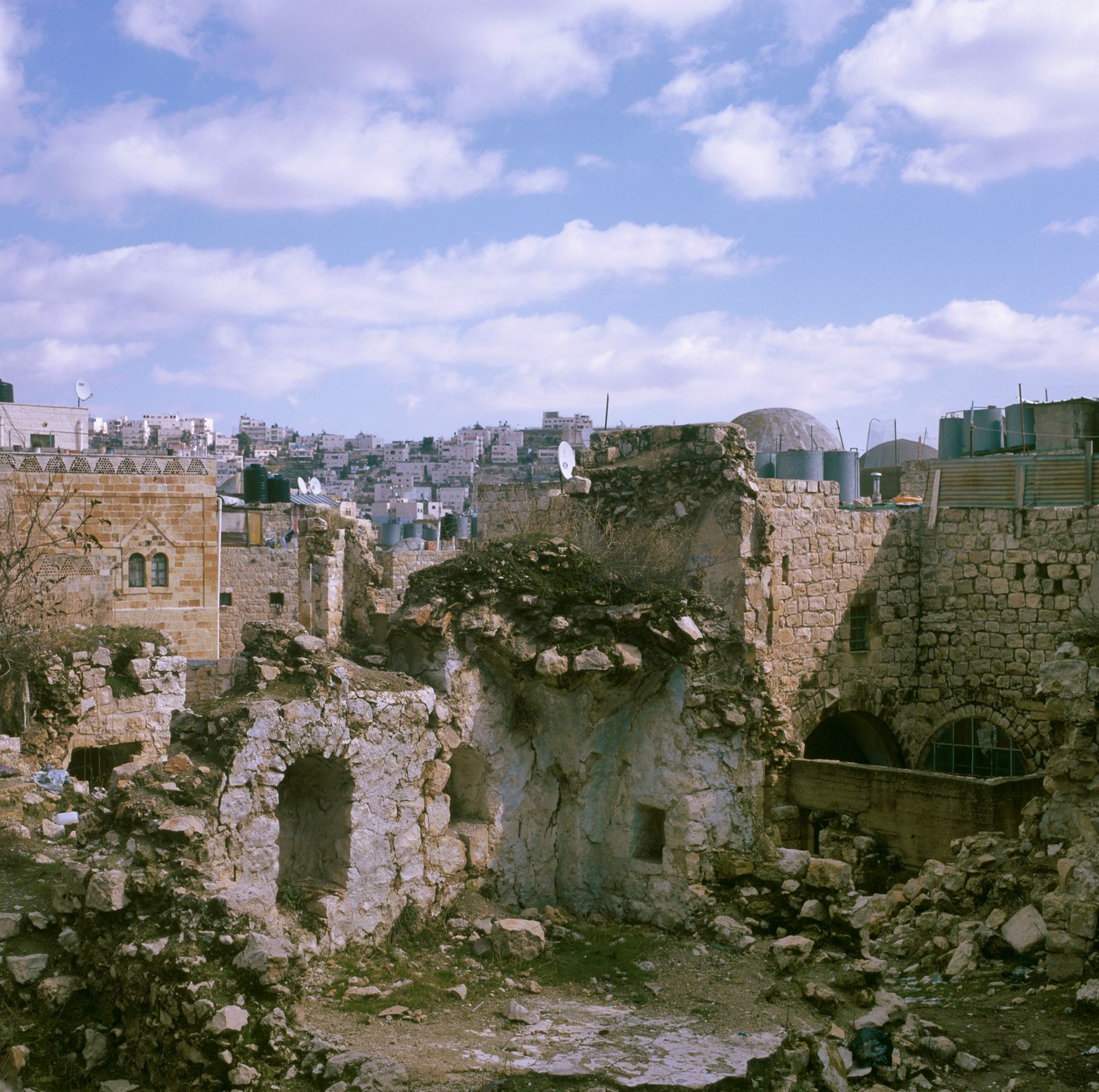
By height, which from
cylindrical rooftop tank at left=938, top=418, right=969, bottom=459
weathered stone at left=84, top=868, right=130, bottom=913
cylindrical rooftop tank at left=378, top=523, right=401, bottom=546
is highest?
cylindrical rooftop tank at left=938, top=418, right=969, bottom=459

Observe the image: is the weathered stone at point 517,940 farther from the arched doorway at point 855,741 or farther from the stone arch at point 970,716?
the stone arch at point 970,716

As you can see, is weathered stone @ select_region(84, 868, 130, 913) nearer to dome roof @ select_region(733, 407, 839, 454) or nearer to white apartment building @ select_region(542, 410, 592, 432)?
dome roof @ select_region(733, 407, 839, 454)

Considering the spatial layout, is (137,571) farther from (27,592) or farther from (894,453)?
(894,453)

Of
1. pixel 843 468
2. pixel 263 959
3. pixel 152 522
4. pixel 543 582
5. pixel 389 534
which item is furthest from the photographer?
pixel 389 534

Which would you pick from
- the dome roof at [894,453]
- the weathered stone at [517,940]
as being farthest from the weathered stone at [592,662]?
the dome roof at [894,453]

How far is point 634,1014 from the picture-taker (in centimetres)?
818

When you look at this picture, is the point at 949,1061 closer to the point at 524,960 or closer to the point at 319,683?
the point at 524,960

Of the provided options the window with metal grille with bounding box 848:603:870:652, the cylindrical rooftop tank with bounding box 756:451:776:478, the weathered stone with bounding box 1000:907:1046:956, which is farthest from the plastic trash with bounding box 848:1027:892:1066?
the cylindrical rooftop tank with bounding box 756:451:776:478

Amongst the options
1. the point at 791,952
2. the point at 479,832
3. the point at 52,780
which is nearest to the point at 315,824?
the point at 479,832

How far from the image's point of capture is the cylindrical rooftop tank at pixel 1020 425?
1777cm

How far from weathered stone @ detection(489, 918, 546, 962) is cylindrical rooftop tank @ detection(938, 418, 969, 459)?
11.9 meters

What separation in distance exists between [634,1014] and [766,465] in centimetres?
1273

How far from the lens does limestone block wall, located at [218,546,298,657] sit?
28.1 meters

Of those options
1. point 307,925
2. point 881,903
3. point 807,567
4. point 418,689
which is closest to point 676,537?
point 807,567
